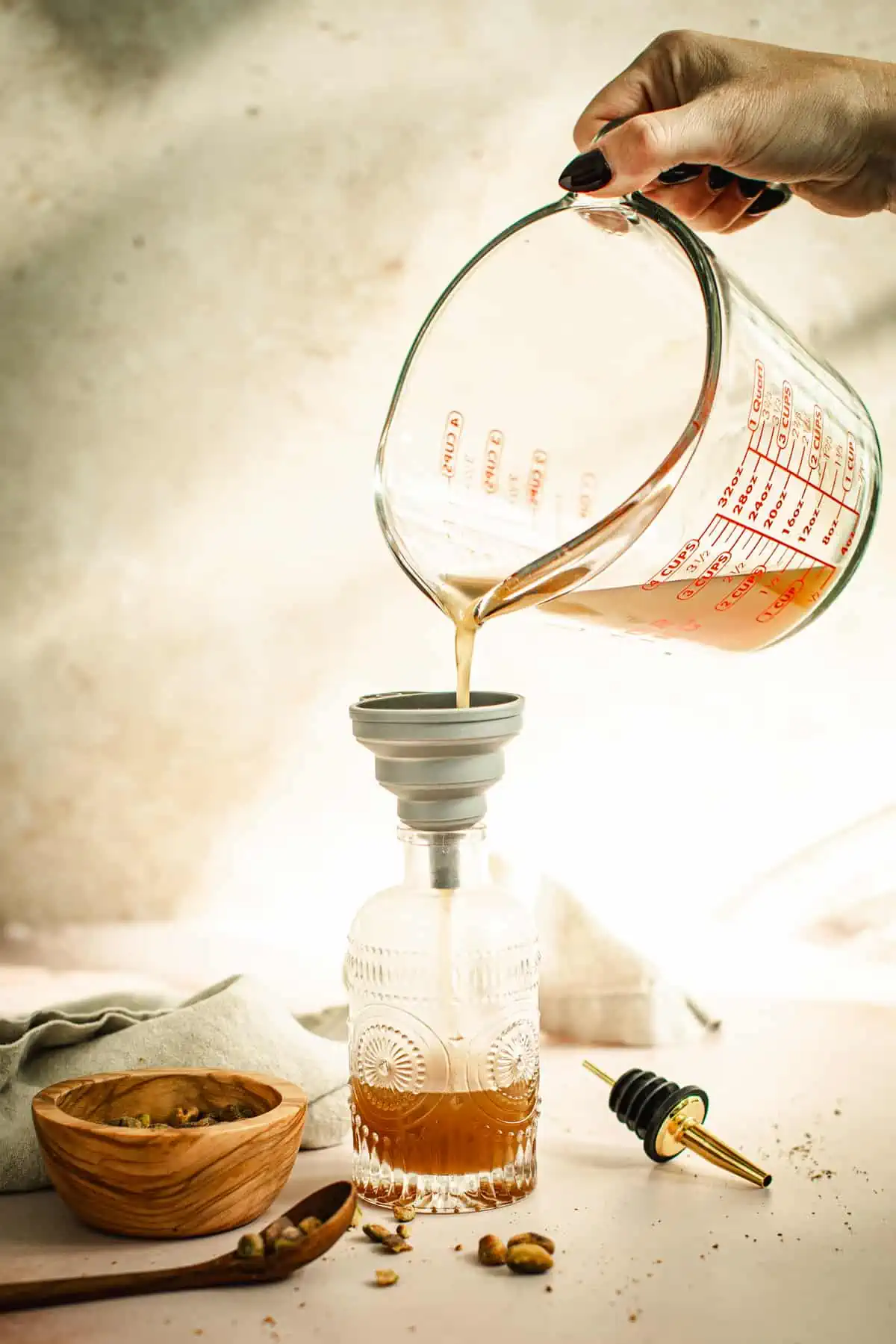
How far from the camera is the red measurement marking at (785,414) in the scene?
2.60 feet

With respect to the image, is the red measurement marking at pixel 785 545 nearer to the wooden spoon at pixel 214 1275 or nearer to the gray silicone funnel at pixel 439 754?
the gray silicone funnel at pixel 439 754

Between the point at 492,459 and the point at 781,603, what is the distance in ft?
0.64

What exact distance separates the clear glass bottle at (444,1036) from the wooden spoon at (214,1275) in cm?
8

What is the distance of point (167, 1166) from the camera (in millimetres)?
771

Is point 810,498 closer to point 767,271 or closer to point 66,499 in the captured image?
point 767,271

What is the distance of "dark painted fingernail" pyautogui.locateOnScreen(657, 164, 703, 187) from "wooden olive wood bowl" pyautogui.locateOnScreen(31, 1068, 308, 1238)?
0.57 metres

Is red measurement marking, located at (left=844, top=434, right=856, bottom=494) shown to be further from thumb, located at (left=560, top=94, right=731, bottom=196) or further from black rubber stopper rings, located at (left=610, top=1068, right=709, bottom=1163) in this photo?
black rubber stopper rings, located at (left=610, top=1068, right=709, bottom=1163)

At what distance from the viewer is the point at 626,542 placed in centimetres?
75

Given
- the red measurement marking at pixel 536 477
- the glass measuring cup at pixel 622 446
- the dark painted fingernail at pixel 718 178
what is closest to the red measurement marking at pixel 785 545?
the glass measuring cup at pixel 622 446

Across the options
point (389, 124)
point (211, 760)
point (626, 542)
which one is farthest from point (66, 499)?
point (626, 542)

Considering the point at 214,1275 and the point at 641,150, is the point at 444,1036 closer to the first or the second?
the point at 214,1275

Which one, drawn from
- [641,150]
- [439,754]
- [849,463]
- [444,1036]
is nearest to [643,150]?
[641,150]

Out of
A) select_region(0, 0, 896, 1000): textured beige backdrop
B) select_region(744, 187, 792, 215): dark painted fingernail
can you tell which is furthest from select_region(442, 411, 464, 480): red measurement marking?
select_region(0, 0, 896, 1000): textured beige backdrop

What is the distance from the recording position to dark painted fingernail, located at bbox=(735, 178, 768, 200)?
3.09 ft
